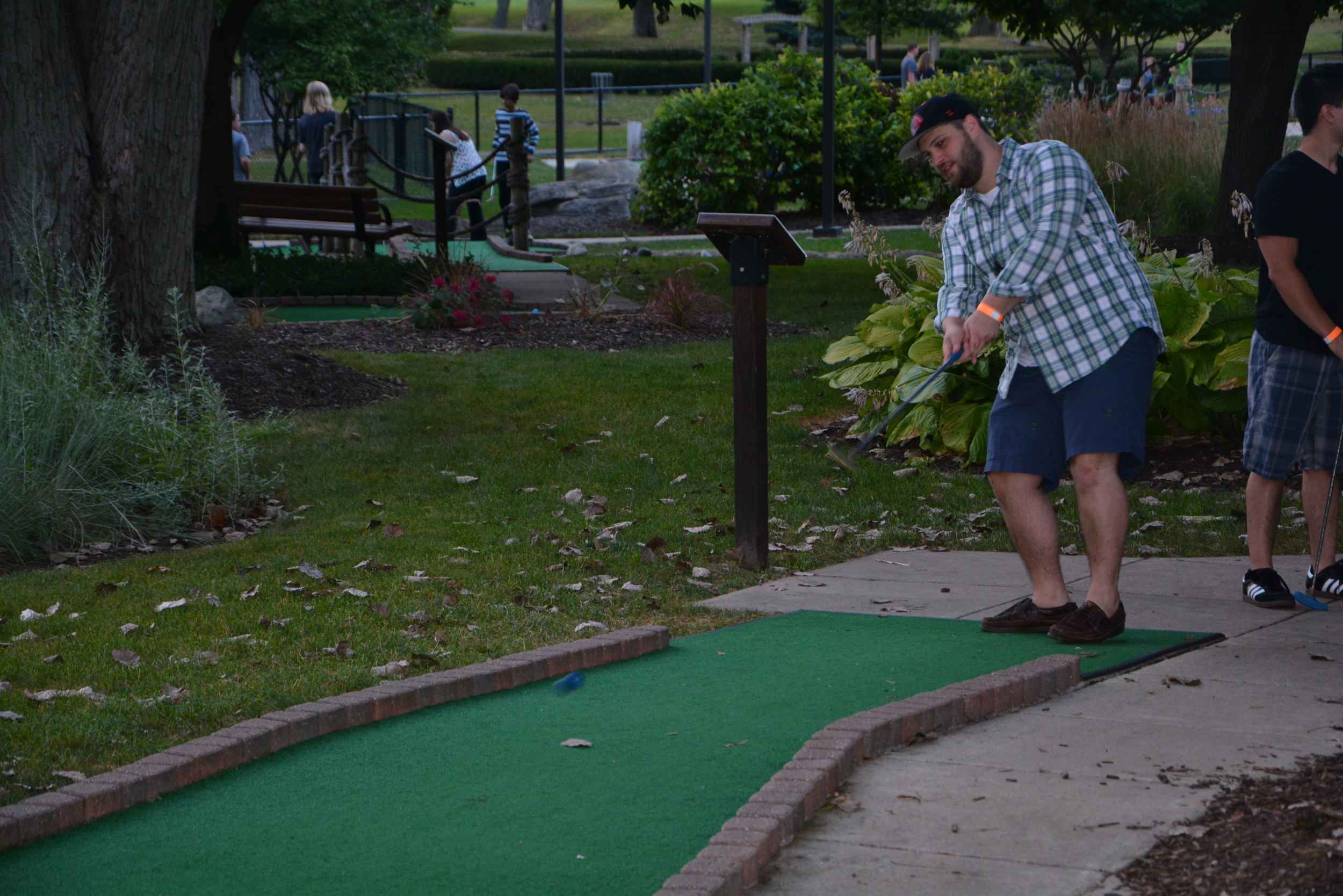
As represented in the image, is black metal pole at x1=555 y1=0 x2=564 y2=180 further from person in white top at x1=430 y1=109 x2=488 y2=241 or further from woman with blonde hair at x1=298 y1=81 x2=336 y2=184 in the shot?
woman with blonde hair at x1=298 y1=81 x2=336 y2=184

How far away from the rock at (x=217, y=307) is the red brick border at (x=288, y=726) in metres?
7.90

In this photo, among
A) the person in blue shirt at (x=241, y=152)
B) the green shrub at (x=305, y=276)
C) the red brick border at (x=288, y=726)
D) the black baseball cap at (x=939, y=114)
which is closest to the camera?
the red brick border at (x=288, y=726)

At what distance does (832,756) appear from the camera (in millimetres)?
3607

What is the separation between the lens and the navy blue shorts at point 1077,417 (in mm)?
4711

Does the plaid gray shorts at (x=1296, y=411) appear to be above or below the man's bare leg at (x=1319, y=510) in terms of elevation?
above

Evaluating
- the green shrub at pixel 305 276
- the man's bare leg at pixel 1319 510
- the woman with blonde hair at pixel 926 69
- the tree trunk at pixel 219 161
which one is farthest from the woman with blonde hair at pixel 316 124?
the man's bare leg at pixel 1319 510

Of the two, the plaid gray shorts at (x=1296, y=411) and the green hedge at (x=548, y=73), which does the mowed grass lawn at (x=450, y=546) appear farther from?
the green hedge at (x=548, y=73)

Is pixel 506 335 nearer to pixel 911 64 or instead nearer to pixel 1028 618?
pixel 1028 618

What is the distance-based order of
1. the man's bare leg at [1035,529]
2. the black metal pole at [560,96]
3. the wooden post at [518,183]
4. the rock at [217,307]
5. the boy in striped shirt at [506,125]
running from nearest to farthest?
the man's bare leg at [1035,529] → the rock at [217,307] → the wooden post at [518,183] → the boy in striped shirt at [506,125] → the black metal pole at [560,96]

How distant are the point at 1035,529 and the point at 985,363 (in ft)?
11.0

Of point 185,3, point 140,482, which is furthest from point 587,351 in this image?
point 140,482

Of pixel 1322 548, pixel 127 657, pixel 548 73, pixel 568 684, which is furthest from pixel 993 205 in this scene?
pixel 548 73

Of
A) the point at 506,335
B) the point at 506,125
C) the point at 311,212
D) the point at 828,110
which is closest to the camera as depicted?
the point at 506,335

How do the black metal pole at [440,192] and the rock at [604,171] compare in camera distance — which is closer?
the black metal pole at [440,192]
